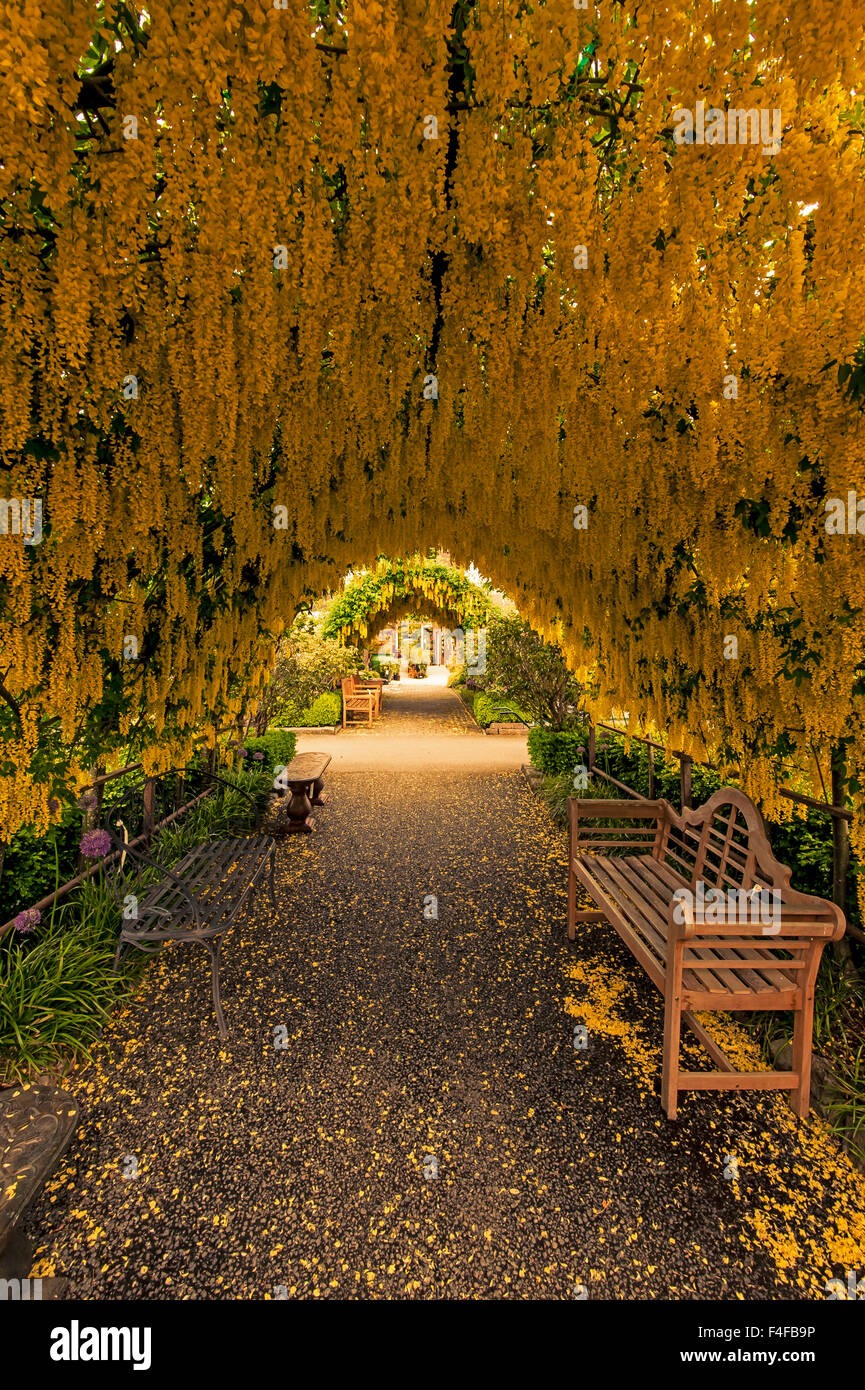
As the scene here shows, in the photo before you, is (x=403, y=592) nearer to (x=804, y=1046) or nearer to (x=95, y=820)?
(x=95, y=820)

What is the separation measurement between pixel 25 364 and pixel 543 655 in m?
6.12

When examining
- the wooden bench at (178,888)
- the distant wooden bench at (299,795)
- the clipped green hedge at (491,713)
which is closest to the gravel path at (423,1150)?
the wooden bench at (178,888)

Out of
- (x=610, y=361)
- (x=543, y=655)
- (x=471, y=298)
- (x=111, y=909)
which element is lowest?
(x=111, y=909)

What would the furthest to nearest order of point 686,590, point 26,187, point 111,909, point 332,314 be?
point 111,909, point 686,590, point 332,314, point 26,187

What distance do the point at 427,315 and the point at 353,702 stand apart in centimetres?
1206

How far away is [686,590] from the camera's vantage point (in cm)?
275

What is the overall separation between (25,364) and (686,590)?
9.62 ft

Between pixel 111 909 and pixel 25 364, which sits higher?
pixel 25 364

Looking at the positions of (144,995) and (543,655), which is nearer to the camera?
(144,995)

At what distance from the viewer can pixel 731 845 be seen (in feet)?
9.07

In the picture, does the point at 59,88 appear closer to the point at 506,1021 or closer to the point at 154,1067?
the point at 154,1067

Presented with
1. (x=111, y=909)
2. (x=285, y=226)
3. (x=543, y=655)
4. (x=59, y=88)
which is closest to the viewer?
(x=59, y=88)

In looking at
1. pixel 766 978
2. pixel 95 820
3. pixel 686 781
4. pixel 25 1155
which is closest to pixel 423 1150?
pixel 25 1155

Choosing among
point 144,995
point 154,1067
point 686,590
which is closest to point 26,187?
point 686,590
